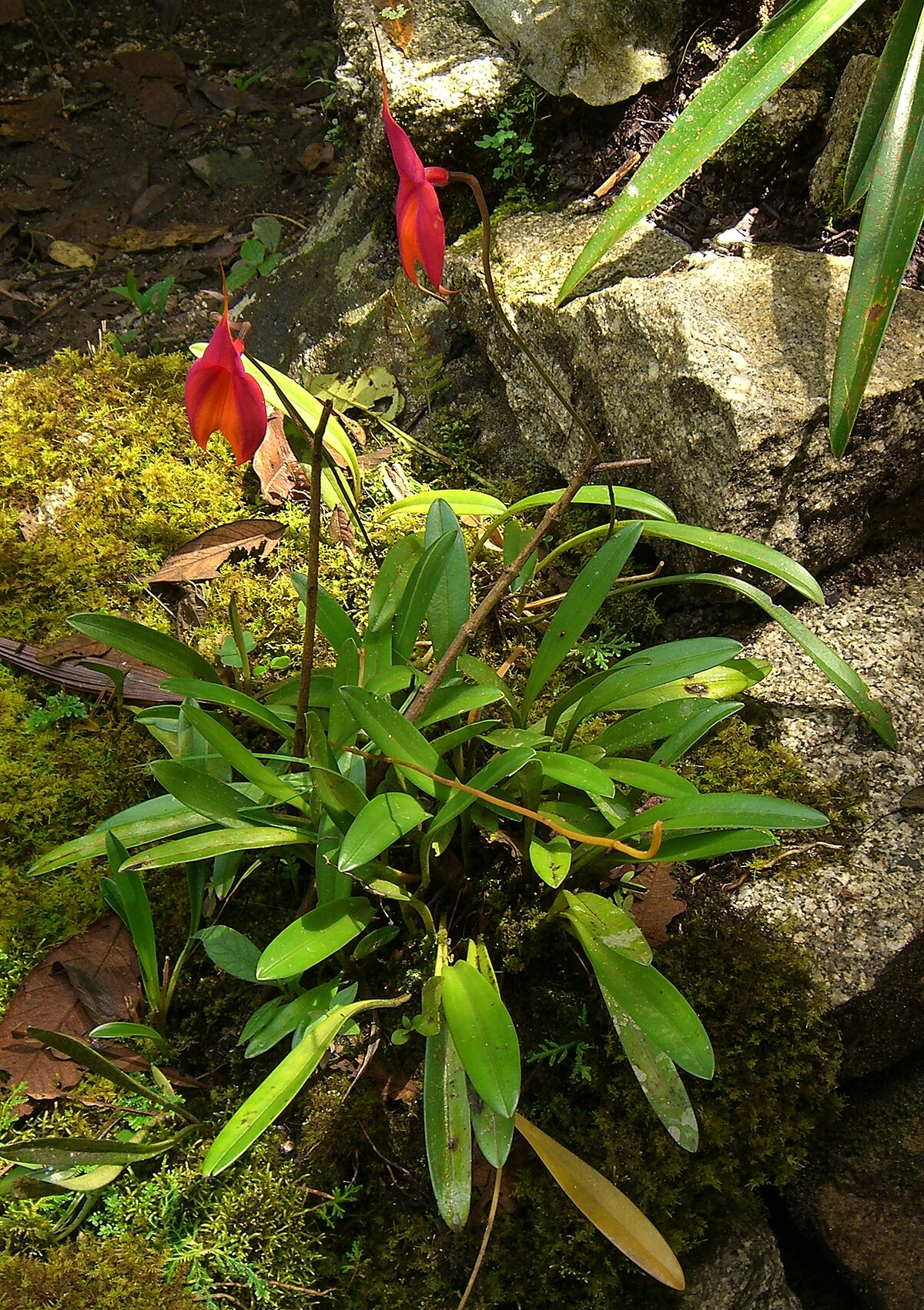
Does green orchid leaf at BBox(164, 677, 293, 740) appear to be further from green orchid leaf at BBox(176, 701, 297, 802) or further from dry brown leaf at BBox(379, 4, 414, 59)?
dry brown leaf at BBox(379, 4, 414, 59)

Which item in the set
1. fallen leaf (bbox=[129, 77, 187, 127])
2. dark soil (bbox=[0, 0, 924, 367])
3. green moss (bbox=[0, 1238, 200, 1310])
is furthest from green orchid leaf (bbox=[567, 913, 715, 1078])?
fallen leaf (bbox=[129, 77, 187, 127])

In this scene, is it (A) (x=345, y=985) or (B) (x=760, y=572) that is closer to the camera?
(A) (x=345, y=985)

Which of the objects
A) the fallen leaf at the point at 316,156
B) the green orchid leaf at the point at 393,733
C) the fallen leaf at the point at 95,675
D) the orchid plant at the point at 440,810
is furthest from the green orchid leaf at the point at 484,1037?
the fallen leaf at the point at 316,156

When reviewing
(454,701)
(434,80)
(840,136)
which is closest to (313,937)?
(454,701)

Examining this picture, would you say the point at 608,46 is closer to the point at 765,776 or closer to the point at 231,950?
the point at 765,776

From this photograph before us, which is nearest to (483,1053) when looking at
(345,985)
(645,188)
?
(345,985)

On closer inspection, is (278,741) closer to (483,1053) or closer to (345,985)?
(345,985)
